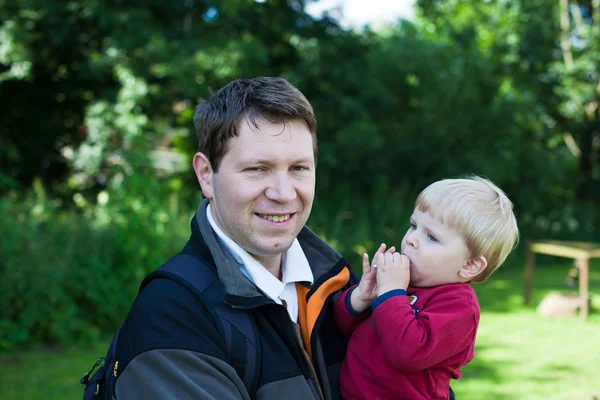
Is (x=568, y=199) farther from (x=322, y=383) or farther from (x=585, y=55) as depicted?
(x=322, y=383)

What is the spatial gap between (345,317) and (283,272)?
0.28 m

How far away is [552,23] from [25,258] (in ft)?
58.5

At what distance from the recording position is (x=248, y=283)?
5.61 ft

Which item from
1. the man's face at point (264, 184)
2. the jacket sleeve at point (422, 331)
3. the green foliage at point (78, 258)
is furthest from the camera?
the green foliage at point (78, 258)

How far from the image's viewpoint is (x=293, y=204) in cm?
192

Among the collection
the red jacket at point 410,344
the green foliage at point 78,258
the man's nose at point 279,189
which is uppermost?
the man's nose at point 279,189

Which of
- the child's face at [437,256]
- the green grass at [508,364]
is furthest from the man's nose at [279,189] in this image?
the green grass at [508,364]

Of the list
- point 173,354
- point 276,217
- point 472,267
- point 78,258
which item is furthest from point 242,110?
point 78,258

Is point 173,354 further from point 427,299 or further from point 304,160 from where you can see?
point 427,299

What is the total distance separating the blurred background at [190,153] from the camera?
6.46 metres

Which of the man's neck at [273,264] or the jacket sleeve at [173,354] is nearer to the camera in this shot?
the jacket sleeve at [173,354]

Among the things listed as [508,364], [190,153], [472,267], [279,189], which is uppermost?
[279,189]

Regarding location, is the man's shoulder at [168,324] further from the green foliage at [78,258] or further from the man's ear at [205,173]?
the green foliage at [78,258]

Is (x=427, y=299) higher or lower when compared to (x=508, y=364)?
higher
